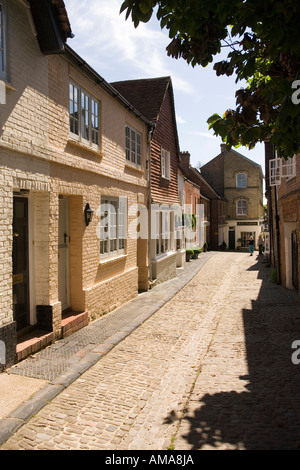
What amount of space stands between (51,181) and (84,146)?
1.73 m

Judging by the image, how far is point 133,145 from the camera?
1309cm

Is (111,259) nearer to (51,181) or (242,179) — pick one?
(51,181)

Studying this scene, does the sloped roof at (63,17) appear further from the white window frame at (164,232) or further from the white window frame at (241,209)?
the white window frame at (241,209)

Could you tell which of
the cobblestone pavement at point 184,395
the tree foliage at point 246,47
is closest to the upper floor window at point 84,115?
the tree foliage at point 246,47

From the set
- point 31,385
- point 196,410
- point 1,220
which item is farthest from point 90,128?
point 196,410

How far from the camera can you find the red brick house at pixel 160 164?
50.3 ft

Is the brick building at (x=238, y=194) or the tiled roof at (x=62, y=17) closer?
the tiled roof at (x=62, y=17)

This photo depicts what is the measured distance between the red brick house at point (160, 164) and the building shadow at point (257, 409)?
798 cm

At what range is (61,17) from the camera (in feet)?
22.7

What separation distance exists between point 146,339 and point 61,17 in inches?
248

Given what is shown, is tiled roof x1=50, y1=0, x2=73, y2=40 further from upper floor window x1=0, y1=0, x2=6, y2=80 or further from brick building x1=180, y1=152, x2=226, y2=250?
brick building x1=180, y1=152, x2=226, y2=250

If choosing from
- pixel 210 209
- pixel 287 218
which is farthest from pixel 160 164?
pixel 210 209

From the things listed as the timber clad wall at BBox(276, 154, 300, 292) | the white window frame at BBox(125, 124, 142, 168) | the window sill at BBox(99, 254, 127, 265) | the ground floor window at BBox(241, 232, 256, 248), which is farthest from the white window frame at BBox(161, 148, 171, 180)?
the ground floor window at BBox(241, 232, 256, 248)

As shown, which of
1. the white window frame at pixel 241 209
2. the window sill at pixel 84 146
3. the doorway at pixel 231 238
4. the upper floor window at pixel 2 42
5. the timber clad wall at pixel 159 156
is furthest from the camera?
the doorway at pixel 231 238
